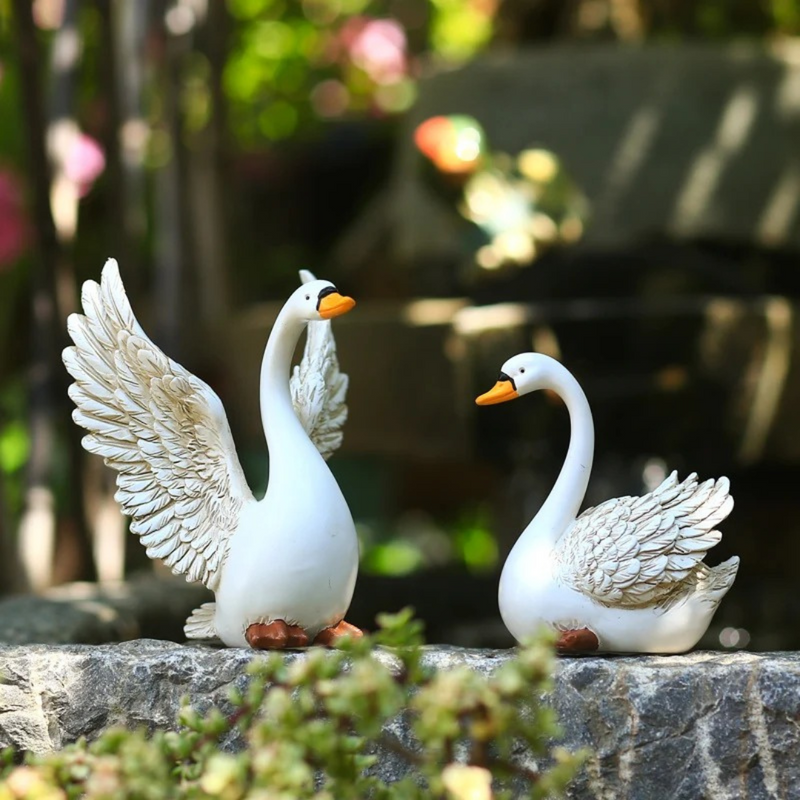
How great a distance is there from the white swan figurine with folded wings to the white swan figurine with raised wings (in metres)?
0.28

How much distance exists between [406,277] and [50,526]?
2937mm

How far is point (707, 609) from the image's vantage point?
1942 millimetres

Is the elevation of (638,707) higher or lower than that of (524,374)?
lower

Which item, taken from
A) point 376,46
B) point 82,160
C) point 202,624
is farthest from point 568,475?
point 376,46

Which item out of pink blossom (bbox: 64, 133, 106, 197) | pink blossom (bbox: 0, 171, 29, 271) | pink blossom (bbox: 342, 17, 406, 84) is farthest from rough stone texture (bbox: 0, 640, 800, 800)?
pink blossom (bbox: 342, 17, 406, 84)

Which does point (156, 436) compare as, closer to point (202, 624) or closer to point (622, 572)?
point (202, 624)

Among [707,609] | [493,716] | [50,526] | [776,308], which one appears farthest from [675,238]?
[493,716]

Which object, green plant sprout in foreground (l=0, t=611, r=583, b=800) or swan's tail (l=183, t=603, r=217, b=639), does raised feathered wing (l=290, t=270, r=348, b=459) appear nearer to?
swan's tail (l=183, t=603, r=217, b=639)

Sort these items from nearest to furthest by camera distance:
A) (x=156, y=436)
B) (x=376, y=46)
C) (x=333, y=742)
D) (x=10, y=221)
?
(x=333, y=742) < (x=156, y=436) < (x=10, y=221) < (x=376, y=46)

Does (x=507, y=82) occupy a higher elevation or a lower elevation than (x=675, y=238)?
higher

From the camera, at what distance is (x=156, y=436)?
2.08 metres

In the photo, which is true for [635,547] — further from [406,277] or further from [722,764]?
[406,277]

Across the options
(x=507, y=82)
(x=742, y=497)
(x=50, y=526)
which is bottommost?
(x=742, y=497)

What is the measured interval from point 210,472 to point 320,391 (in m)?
0.29
